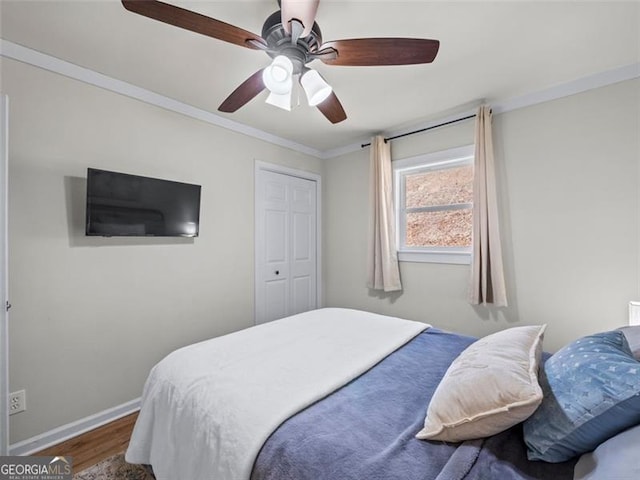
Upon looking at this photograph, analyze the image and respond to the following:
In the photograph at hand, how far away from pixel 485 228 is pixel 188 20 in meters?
2.46

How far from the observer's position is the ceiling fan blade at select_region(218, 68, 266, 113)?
164cm

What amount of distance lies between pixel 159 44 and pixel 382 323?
2318 millimetres

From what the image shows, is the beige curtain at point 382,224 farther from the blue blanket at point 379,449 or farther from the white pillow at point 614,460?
the white pillow at point 614,460

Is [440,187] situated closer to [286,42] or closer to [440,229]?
[440,229]

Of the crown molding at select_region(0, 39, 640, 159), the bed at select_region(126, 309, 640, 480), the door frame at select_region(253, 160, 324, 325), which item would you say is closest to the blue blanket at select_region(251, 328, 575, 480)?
the bed at select_region(126, 309, 640, 480)

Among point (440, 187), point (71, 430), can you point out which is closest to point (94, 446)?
point (71, 430)

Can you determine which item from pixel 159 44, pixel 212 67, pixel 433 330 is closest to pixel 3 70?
pixel 159 44

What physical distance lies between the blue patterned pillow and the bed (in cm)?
2

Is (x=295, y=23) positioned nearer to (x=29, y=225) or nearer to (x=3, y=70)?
(x=3, y=70)

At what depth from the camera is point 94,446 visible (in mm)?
1839

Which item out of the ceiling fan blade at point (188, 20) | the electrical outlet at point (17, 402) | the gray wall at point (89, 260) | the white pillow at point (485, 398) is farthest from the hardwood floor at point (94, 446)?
the ceiling fan blade at point (188, 20)

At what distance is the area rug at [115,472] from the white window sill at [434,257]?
2.64 m

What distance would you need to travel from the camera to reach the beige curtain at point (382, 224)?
10.1ft

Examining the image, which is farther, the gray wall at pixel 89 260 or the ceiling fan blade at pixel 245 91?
the gray wall at pixel 89 260
